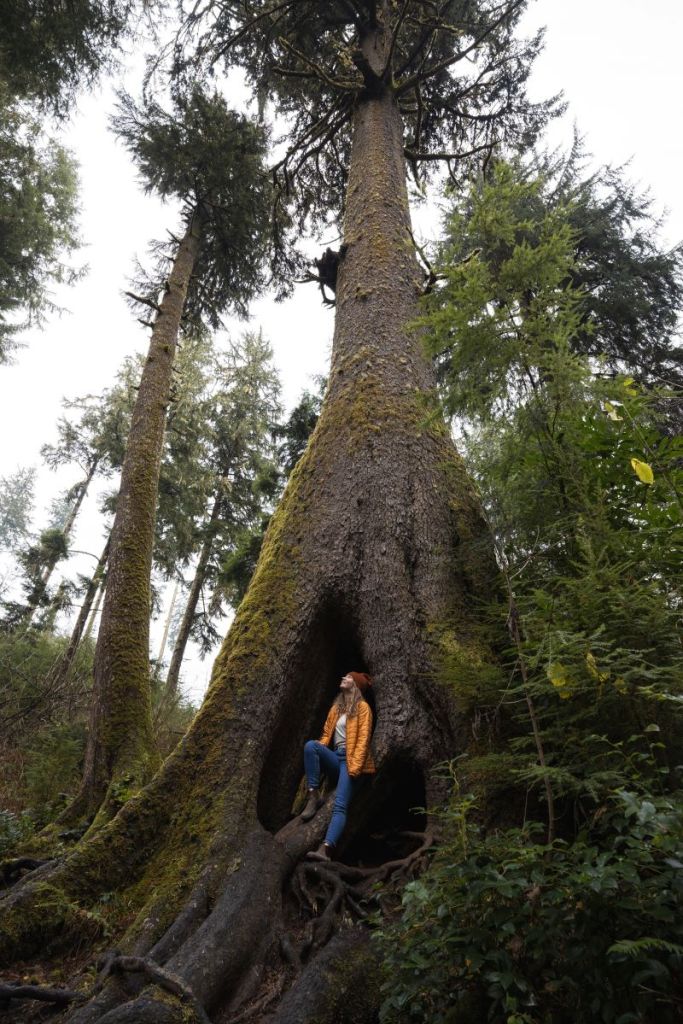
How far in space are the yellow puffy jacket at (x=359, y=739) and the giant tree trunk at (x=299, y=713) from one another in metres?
0.13

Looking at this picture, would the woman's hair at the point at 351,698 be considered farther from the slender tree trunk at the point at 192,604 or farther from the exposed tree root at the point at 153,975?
the slender tree trunk at the point at 192,604

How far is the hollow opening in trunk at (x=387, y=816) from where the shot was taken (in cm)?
367

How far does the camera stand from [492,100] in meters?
9.59

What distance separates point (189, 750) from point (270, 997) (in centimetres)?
141

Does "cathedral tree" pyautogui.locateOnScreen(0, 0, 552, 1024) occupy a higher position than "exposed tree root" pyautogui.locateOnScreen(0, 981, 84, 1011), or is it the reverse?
"cathedral tree" pyautogui.locateOnScreen(0, 0, 552, 1024)

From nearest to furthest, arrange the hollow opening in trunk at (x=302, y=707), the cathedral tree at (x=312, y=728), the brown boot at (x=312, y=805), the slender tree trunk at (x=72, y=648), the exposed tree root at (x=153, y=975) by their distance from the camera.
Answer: the exposed tree root at (x=153, y=975)
the cathedral tree at (x=312, y=728)
the brown boot at (x=312, y=805)
the hollow opening in trunk at (x=302, y=707)
the slender tree trunk at (x=72, y=648)

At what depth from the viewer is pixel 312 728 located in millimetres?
4246

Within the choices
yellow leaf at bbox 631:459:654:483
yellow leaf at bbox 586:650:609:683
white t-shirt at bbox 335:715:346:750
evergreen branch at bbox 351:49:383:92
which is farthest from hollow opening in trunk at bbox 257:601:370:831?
evergreen branch at bbox 351:49:383:92

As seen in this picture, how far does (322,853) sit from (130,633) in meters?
3.66

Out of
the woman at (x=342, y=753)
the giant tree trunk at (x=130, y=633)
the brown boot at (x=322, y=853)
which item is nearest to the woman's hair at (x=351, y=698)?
the woman at (x=342, y=753)

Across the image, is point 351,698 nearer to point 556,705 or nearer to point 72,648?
point 556,705

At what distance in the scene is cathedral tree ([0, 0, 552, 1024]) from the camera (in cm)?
277

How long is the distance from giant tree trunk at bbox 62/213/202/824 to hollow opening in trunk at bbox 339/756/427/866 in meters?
2.26

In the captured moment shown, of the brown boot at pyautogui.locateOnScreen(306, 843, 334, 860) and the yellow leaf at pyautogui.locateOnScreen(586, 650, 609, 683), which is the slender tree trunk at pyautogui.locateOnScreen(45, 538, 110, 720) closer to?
the brown boot at pyautogui.locateOnScreen(306, 843, 334, 860)
